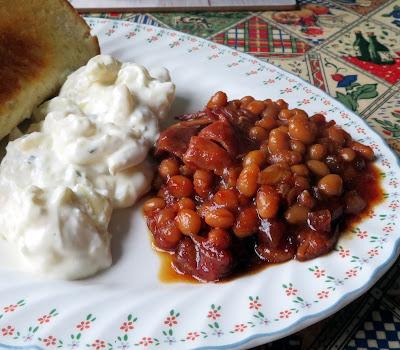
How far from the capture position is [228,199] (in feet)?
6.73

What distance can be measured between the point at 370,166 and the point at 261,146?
1.65 feet

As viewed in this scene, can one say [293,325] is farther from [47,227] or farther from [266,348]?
[47,227]

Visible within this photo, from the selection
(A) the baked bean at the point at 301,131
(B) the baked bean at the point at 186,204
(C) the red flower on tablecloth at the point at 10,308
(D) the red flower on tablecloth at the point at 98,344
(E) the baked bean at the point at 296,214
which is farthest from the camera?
(A) the baked bean at the point at 301,131

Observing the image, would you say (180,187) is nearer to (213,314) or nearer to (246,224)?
(246,224)

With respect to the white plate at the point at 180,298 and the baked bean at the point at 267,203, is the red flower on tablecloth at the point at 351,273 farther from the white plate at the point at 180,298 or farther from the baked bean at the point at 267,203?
the baked bean at the point at 267,203

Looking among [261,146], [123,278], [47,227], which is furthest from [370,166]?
[47,227]

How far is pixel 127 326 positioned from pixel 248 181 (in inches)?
27.1

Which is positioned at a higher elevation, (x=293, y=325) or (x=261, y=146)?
(x=261, y=146)

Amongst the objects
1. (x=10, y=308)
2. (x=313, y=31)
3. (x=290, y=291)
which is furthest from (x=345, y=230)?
(x=313, y=31)

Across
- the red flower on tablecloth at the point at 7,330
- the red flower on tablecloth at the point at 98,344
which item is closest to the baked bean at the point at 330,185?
the red flower on tablecloth at the point at 98,344

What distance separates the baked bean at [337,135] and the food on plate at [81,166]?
753mm

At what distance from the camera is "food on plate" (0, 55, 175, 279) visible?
1.93 metres

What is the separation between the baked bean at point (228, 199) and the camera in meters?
2.04

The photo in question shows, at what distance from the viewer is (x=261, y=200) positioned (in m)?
1.99
